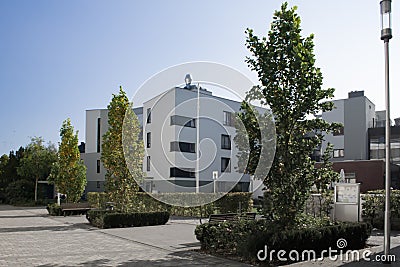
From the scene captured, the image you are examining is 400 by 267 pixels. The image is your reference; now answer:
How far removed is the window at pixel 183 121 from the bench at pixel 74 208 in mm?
10691

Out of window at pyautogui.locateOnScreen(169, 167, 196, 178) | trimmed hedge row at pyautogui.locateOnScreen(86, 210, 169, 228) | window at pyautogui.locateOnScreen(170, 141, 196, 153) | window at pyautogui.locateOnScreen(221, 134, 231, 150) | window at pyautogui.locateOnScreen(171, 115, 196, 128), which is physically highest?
window at pyautogui.locateOnScreen(171, 115, 196, 128)

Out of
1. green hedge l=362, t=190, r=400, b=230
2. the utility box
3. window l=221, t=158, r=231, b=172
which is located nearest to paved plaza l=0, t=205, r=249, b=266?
the utility box

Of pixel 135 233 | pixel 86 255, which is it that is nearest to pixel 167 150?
pixel 135 233

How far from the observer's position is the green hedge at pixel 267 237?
852cm

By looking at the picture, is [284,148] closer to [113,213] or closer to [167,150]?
[113,213]

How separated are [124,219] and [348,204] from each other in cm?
869

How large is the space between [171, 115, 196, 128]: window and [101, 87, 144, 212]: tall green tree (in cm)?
1375

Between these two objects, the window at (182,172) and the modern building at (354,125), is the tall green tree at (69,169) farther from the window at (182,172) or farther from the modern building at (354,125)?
the modern building at (354,125)

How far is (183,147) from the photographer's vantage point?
32844 mm

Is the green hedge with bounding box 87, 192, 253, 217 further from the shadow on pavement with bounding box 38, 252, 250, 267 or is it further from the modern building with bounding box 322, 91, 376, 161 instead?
the modern building with bounding box 322, 91, 376, 161

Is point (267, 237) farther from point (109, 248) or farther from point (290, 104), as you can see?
point (109, 248)

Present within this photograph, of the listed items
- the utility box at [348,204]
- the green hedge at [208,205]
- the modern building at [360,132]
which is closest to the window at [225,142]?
the modern building at [360,132]

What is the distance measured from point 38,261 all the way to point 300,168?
6091 mm

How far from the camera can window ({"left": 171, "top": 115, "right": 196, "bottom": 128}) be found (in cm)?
3297
